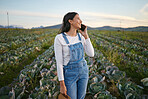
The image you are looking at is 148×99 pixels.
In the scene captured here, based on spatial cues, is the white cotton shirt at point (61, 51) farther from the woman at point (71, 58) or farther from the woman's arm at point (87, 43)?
the woman's arm at point (87, 43)

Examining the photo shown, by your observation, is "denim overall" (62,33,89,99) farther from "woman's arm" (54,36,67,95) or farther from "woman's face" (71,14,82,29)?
"woman's face" (71,14,82,29)

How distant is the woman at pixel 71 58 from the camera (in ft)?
5.17

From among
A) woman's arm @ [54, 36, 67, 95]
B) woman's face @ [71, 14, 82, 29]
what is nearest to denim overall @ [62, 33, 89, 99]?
woman's arm @ [54, 36, 67, 95]

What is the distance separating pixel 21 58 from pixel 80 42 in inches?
243

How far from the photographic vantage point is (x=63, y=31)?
5.96 ft

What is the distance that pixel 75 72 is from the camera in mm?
1661

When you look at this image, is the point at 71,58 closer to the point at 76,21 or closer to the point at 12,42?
the point at 76,21

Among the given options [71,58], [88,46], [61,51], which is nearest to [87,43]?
[88,46]

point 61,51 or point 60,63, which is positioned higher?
point 61,51

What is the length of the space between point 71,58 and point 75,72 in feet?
0.75

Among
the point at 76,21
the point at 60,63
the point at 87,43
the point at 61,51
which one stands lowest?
the point at 60,63

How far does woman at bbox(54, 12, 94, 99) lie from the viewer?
1.58 metres

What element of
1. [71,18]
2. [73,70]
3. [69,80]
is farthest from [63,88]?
[71,18]

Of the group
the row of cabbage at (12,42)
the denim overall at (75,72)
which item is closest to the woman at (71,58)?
the denim overall at (75,72)
